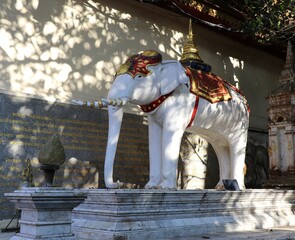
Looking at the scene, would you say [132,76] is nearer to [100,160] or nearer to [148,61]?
[148,61]

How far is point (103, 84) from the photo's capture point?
8.59m

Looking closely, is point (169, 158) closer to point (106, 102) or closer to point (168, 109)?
point (168, 109)

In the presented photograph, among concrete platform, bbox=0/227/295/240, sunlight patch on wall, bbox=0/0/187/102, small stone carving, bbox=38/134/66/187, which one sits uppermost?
sunlight patch on wall, bbox=0/0/187/102

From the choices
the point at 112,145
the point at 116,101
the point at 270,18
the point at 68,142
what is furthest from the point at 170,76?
the point at 270,18

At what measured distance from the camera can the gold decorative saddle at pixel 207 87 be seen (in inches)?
266

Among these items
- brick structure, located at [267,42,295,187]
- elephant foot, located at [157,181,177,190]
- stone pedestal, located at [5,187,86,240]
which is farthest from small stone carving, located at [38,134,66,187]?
brick structure, located at [267,42,295,187]

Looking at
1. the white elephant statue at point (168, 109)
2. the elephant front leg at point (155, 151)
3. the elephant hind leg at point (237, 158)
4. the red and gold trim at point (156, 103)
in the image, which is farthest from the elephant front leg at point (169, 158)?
the elephant hind leg at point (237, 158)

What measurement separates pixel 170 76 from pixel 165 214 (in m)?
2.16

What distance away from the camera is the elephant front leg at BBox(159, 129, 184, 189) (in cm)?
618

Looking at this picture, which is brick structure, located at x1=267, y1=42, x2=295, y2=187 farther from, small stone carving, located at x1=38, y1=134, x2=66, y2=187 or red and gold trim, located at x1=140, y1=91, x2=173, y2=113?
small stone carving, located at x1=38, y1=134, x2=66, y2=187

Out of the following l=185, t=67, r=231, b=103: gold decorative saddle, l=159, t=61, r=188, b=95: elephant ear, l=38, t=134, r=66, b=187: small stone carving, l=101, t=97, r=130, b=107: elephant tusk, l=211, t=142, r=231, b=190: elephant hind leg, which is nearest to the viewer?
l=38, t=134, r=66, b=187: small stone carving

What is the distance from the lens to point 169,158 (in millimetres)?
6227

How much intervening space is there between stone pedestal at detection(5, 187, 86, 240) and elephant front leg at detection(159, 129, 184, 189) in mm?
2330

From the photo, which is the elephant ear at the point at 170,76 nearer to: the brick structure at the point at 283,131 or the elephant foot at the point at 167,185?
the elephant foot at the point at 167,185
